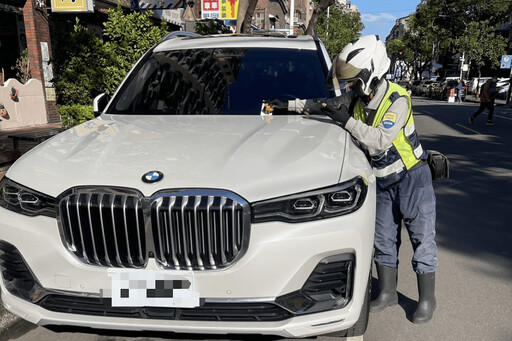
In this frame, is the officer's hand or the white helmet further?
the officer's hand

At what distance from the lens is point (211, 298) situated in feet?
7.15

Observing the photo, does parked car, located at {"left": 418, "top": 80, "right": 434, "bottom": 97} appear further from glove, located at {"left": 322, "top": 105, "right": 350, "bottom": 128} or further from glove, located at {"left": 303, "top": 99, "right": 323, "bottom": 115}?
glove, located at {"left": 322, "top": 105, "right": 350, "bottom": 128}

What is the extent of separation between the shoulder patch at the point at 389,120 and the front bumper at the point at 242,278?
690mm

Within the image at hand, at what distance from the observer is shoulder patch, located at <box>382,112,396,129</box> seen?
2848 millimetres

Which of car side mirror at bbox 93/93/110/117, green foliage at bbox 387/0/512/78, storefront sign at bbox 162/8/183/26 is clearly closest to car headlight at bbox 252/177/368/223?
car side mirror at bbox 93/93/110/117

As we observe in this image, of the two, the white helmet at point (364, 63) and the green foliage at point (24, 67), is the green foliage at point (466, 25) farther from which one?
the white helmet at point (364, 63)

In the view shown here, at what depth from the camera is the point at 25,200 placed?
2.34m

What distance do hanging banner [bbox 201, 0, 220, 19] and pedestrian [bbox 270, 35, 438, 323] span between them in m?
12.8

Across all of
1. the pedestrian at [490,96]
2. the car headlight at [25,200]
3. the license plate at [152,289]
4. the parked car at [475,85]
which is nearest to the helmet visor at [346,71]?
the license plate at [152,289]

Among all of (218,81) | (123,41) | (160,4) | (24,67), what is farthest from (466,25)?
(218,81)

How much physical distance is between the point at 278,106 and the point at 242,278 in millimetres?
1675

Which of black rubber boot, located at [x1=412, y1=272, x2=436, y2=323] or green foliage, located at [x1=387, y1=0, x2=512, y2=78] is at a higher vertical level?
green foliage, located at [x1=387, y1=0, x2=512, y2=78]

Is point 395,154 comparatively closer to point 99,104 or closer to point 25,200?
point 25,200

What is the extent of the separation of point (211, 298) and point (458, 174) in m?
6.78
